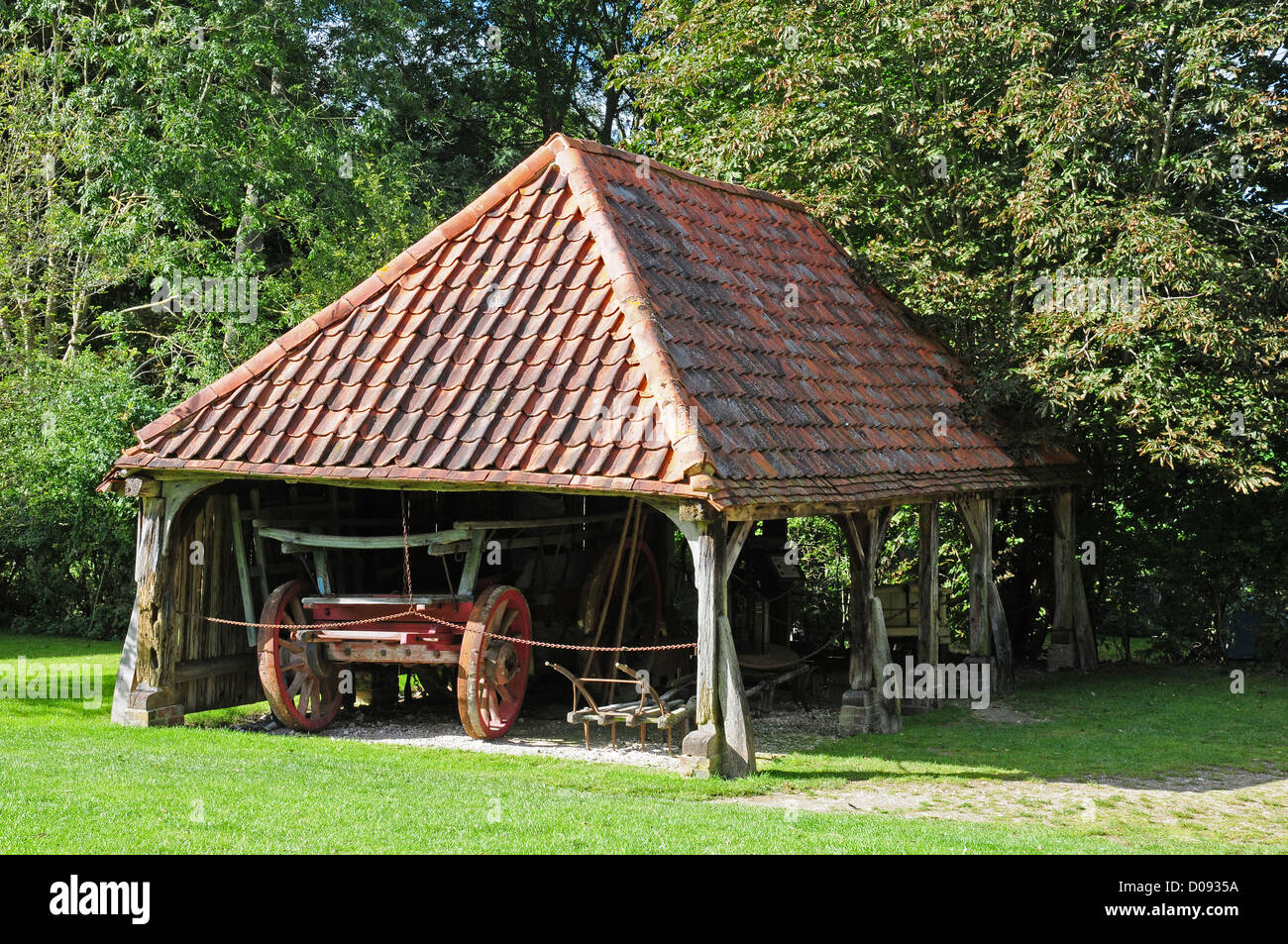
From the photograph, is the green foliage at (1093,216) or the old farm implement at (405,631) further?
the green foliage at (1093,216)

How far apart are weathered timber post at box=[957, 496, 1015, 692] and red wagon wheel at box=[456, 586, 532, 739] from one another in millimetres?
5315

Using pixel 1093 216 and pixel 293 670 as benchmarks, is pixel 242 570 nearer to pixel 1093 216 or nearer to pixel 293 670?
pixel 293 670

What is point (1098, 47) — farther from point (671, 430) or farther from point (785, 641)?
point (671, 430)

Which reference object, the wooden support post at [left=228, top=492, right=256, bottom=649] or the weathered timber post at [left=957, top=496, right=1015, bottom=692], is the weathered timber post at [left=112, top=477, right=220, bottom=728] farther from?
the weathered timber post at [left=957, top=496, right=1015, bottom=692]

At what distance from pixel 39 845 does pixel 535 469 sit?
4.73 metres

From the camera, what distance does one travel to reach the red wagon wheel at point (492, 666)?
37.8 feet

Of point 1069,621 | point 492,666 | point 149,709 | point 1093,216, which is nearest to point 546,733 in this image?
point 492,666

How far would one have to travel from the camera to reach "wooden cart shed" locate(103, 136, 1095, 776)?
1024 cm

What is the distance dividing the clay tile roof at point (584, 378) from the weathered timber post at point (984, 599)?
0.62 m

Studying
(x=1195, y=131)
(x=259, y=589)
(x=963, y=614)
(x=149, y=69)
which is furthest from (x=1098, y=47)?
(x=149, y=69)

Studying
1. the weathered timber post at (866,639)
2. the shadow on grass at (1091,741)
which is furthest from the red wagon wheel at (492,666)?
the weathered timber post at (866,639)

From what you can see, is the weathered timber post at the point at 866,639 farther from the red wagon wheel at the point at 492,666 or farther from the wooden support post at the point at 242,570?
the wooden support post at the point at 242,570

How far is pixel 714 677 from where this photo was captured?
32.8 ft

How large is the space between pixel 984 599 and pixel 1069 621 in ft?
9.48
